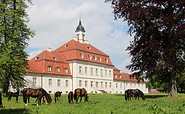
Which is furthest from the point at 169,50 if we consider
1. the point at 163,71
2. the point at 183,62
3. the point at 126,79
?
the point at 126,79

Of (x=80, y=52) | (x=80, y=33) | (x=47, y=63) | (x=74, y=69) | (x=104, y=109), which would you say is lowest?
(x=104, y=109)

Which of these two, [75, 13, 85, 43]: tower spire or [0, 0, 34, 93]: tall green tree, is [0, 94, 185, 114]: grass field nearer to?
[0, 0, 34, 93]: tall green tree

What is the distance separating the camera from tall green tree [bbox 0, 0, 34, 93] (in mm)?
37094

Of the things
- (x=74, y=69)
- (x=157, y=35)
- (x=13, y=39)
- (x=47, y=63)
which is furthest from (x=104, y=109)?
(x=74, y=69)

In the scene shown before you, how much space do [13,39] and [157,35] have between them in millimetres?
17920

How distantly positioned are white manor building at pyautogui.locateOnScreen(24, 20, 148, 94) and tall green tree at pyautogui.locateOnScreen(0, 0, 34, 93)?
69.4 ft

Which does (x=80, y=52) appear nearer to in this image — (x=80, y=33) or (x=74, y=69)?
(x=74, y=69)

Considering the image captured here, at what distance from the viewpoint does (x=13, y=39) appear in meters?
38.4

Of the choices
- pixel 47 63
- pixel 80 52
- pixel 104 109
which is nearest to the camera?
pixel 104 109

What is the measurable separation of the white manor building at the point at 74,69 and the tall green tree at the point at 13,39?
21.1 m

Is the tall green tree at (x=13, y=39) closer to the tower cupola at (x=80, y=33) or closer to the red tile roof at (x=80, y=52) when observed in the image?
the red tile roof at (x=80, y=52)

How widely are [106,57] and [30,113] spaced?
7223 cm

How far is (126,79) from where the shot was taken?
96.6m

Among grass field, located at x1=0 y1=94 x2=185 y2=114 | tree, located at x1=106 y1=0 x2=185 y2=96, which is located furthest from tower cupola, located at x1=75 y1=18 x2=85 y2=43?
grass field, located at x1=0 y1=94 x2=185 y2=114
